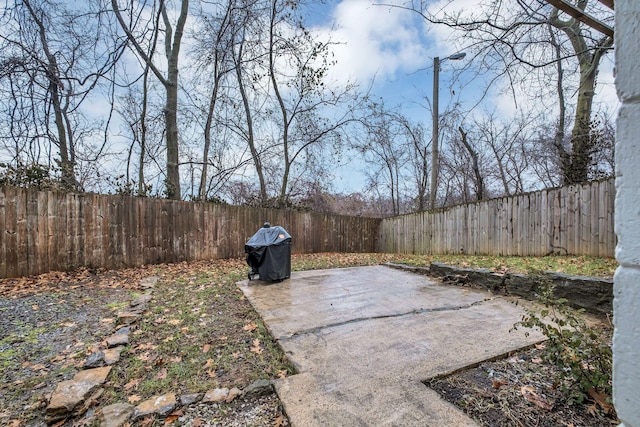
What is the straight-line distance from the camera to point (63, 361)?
2.09 meters

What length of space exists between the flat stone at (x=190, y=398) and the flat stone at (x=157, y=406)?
4 cm

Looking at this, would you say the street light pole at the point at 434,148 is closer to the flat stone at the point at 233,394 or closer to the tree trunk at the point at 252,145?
the tree trunk at the point at 252,145

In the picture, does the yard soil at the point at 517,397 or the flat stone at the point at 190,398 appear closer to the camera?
the yard soil at the point at 517,397

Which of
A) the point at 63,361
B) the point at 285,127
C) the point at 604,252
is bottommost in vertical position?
the point at 63,361

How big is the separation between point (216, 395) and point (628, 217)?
1.92 metres

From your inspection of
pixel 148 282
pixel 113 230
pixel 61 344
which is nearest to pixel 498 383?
pixel 61 344

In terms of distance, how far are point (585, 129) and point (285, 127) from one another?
788 cm

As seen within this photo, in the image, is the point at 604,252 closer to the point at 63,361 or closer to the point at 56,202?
the point at 63,361

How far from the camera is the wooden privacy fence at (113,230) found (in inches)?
178

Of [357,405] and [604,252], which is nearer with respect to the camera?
[357,405]

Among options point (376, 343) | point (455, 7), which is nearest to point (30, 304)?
point (376, 343)

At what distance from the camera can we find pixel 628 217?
0.62 meters

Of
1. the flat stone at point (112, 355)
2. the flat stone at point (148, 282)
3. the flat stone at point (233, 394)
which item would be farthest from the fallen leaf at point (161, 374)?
the flat stone at point (148, 282)

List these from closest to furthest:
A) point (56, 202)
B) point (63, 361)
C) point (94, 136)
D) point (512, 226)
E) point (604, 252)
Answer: point (63, 361) < point (604, 252) < point (56, 202) < point (512, 226) < point (94, 136)
